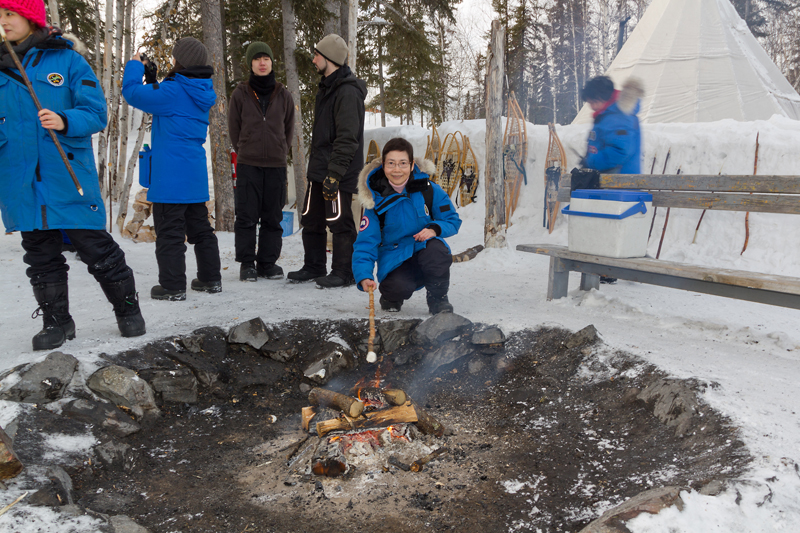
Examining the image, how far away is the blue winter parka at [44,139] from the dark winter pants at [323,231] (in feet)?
6.82

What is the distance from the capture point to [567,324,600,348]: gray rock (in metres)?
3.26

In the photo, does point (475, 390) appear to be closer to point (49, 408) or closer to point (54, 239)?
point (49, 408)

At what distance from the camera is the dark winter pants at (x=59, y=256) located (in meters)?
2.89

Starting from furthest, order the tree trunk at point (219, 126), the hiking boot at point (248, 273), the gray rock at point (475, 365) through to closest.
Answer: the tree trunk at point (219, 126) < the hiking boot at point (248, 273) < the gray rock at point (475, 365)

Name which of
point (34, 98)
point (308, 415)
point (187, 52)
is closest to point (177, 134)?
point (187, 52)

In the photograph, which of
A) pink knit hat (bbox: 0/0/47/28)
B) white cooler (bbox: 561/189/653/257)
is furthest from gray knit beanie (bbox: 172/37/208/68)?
white cooler (bbox: 561/189/653/257)

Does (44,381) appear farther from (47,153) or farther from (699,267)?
(699,267)

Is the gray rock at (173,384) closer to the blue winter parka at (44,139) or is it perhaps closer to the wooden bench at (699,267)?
the blue winter parka at (44,139)

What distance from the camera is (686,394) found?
8.05ft

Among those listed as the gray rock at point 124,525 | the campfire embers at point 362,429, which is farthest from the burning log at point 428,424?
the gray rock at point 124,525

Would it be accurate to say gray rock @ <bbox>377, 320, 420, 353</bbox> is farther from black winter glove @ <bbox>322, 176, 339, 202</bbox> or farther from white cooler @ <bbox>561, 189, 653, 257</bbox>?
white cooler @ <bbox>561, 189, 653, 257</bbox>

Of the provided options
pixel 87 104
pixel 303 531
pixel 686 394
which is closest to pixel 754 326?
pixel 686 394

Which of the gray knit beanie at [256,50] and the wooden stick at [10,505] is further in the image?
the gray knit beanie at [256,50]

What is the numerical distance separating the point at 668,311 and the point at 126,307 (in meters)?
3.82
